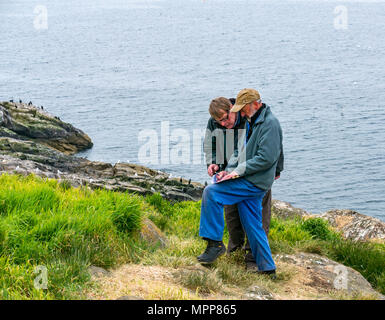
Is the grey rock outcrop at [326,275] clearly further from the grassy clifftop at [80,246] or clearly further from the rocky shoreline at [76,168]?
the rocky shoreline at [76,168]

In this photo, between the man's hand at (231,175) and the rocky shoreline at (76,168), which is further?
the rocky shoreline at (76,168)

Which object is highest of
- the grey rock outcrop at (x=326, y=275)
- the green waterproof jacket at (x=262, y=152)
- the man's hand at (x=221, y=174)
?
the green waterproof jacket at (x=262, y=152)

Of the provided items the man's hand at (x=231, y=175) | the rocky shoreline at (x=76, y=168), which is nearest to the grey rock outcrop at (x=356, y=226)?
the rocky shoreline at (x=76, y=168)

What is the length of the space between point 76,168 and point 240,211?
26.7 metres

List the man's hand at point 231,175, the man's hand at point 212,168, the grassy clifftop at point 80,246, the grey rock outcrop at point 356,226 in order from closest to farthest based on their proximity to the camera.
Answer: the grassy clifftop at point 80,246 → the man's hand at point 231,175 → the man's hand at point 212,168 → the grey rock outcrop at point 356,226

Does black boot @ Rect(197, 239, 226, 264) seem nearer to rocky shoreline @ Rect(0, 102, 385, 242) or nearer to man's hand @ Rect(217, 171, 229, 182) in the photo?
man's hand @ Rect(217, 171, 229, 182)

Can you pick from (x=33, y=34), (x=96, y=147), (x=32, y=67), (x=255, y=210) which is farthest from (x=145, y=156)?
(x=33, y=34)

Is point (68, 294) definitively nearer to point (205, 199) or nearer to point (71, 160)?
point (205, 199)

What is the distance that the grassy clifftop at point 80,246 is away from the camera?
627cm

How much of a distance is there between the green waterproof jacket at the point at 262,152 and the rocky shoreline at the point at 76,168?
4.87 metres

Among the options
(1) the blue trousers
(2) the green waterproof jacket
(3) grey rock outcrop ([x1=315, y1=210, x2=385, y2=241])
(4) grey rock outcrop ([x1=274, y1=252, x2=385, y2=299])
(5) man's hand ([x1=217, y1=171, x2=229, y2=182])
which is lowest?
(3) grey rock outcrop ([x1=315, y1=210, x2=385, y2=241])

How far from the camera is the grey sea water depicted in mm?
46125

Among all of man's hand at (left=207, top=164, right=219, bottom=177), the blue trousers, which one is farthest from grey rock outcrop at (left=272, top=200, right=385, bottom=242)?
man's hand at (left=207, top=164, right=219, bottom=177)

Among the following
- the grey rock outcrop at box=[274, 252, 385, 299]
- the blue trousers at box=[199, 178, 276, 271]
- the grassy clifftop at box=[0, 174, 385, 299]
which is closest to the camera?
the grassy clifftop at box=[0, 174, 385, 299]
